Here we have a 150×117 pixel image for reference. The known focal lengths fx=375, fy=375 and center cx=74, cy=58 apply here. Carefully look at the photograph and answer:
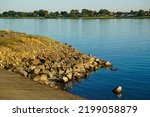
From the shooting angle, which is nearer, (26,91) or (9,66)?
(26,91)

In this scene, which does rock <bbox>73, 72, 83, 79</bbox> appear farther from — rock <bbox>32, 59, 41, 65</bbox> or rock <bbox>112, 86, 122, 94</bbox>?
rock <bbox>112, 86, 122, 94</bbox>

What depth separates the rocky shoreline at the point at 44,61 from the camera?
108 feet

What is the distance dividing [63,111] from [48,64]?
23792mm

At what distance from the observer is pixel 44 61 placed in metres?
41.2

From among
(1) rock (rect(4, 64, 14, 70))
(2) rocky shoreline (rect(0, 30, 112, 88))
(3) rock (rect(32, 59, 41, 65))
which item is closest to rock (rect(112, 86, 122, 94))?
(2) rocky shoreline (rect(0, 30, 112, 88))

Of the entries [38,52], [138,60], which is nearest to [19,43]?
[38,52]

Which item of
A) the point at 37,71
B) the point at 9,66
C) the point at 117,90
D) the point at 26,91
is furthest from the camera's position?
the point at 9,66

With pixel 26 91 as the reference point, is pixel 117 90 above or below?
below

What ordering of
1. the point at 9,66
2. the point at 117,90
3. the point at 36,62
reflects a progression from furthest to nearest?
the point at 36,62 → the point at 9,66 → the point at 117,90

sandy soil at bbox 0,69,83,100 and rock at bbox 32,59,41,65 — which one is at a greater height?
sandy soil at bbox 0,69,83,100

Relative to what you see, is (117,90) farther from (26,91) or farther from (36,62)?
(36,62)

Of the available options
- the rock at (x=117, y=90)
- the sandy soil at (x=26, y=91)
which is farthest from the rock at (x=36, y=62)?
the sandy soil at (x=26, y=91)

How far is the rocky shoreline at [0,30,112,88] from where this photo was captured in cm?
3296

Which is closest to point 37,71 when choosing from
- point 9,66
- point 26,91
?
point 9,66
